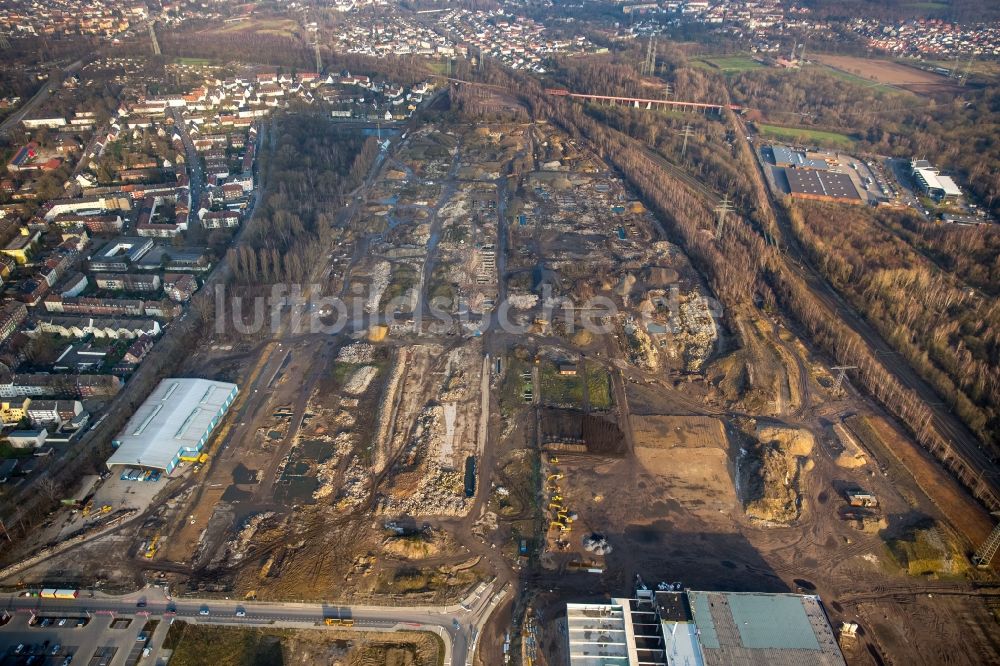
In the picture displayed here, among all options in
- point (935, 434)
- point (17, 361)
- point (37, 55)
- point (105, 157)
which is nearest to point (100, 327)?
point (17, 361)

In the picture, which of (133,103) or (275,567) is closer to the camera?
(275,567)

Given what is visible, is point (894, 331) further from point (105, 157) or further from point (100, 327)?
point (105, 157)

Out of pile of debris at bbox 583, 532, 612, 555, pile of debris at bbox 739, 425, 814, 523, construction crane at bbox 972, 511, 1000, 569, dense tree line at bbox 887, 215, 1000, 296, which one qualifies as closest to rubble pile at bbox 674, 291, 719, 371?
pile of debris at bbox 739, 425, 814, 523

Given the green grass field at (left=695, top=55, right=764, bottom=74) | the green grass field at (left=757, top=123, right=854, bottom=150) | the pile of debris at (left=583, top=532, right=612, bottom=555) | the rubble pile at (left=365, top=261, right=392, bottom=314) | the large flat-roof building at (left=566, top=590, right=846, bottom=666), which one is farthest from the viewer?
the green grass field at (left=695, top=55, right=764, bottom=74)

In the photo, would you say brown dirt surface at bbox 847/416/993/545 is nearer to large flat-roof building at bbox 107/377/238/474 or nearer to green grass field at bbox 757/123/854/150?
large flat-roof building at bbox 107/377/238/474

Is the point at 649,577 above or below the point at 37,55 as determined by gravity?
below

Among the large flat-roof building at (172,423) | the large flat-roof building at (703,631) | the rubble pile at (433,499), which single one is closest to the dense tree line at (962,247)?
the large flat-roof building at (703,631)
